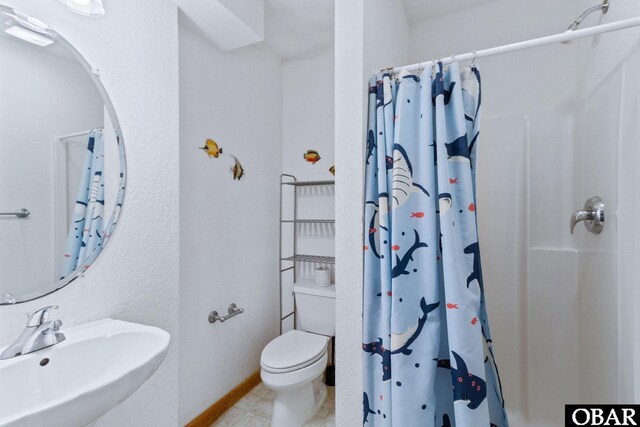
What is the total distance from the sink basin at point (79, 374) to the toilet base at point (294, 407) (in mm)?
898

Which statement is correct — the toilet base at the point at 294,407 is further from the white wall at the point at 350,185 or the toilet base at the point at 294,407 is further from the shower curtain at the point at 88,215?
the shower curtain at the point at 88,215

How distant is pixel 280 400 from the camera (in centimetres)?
161

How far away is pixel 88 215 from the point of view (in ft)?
3.49

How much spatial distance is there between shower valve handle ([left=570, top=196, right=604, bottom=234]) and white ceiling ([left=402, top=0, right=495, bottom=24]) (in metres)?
1.35

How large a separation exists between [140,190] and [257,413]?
4.93 ft

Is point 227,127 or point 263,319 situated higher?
point 227,127

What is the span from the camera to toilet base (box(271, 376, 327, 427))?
62.9 inches

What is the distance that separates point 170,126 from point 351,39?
0.88m

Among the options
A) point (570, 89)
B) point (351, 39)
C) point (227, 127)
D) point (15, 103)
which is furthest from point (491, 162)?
point (15, 103)

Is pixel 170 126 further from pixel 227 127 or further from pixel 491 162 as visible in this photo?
pixel 491 162

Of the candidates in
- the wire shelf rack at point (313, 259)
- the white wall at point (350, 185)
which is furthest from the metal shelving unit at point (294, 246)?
the white wall at point (350, 185)

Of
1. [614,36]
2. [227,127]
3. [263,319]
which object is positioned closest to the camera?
[614,36]

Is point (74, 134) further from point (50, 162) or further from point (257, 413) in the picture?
point (257, 413)

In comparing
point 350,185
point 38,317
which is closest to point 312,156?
point 350,185
